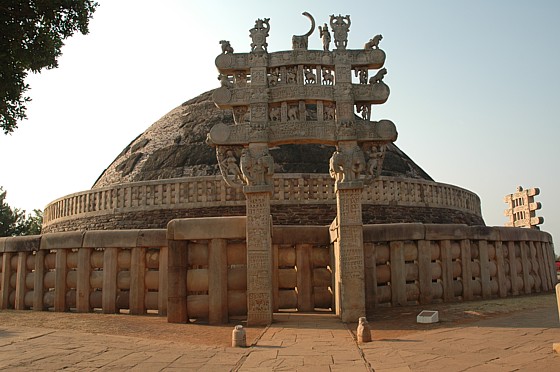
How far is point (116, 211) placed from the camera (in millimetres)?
17125

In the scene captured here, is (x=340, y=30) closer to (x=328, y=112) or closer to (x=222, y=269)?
(x=328, y=112)

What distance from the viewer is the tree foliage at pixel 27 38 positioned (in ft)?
20.8

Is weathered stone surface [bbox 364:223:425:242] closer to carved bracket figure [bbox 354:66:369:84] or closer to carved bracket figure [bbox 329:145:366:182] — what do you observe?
carved bracket figure [bbox 329:145:366:182]

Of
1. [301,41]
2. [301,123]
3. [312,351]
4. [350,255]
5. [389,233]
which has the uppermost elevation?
[301,41]

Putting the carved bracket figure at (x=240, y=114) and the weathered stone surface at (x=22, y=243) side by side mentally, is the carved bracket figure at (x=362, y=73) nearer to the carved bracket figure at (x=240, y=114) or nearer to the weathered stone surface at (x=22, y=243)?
the carved bracket figure at (x=240, y=114)

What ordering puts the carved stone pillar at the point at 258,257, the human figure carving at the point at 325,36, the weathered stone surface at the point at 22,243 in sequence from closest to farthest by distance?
1. the carved stone pillar at the point at 258,257
2. the human figure carving at the point at 325,36
3. the weathered stone surface at the point at 22,243

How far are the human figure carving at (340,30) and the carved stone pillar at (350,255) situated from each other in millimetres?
2555

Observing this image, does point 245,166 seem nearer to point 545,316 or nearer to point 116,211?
point 545,316

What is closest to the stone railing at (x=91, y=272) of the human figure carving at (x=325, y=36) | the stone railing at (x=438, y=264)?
the stone railing at (x=438, y=264)

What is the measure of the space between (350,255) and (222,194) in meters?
7.91

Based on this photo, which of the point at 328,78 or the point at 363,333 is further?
the point at 328,78

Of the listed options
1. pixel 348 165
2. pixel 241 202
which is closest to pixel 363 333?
pixel 348 165

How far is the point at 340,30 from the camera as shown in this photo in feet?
30.3

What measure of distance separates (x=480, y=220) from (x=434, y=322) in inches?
563
